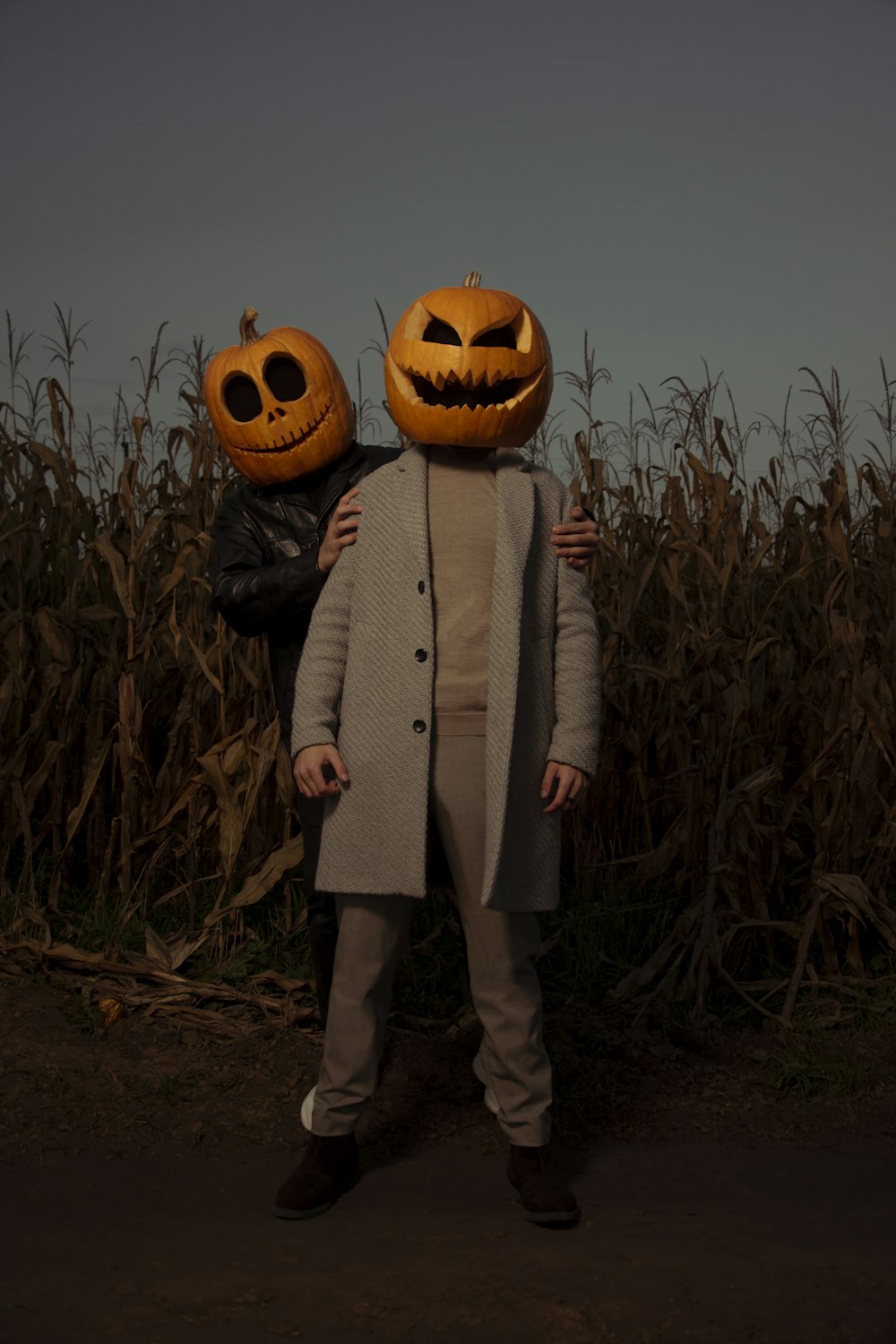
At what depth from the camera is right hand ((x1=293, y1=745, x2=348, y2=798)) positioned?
2.46m

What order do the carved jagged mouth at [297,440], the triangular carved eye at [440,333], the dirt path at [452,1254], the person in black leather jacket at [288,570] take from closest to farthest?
the dirt path at [452,1254], the triangular carved eye at [440,333], the person in black leather jacket at [288,570], the carved jagged mouth at [297,440]

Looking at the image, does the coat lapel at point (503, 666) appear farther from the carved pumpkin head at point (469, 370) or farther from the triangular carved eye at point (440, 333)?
the triangular carved eye at point (440, 333)

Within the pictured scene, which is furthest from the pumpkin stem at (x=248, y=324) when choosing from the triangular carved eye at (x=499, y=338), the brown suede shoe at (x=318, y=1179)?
the brown suede shoe at (x=318, y=1179)

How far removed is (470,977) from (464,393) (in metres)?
1.22

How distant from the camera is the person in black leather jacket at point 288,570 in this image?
2752mm

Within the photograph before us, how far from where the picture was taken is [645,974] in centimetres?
363

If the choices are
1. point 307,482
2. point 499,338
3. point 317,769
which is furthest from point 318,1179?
point 499,338

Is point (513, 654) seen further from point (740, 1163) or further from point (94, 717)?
point (94, 717)

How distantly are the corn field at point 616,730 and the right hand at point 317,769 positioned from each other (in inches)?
45.2

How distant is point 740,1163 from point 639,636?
1.83m

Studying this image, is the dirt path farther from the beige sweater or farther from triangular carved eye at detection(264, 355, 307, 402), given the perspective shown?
triangular carved eye at detection(264, 355, 307, 402)

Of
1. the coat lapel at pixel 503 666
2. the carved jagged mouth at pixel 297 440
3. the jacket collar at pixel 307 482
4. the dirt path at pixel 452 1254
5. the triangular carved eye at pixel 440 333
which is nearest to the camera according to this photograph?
the dirt path at pixel 452 1254

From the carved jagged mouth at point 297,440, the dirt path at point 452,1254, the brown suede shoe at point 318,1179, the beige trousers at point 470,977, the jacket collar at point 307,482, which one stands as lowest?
the dirt path at point 452,1254

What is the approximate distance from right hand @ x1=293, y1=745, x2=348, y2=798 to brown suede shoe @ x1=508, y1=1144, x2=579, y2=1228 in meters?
0.88
